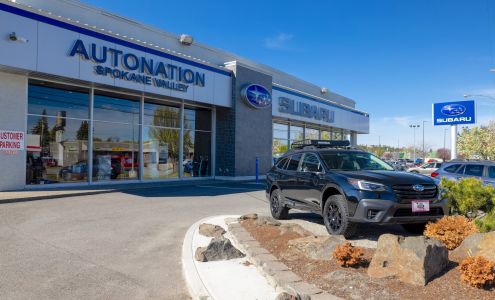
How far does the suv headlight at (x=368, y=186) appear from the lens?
21.3 feet

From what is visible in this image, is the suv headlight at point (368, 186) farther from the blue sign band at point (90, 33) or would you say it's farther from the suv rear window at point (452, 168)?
the blue sign band at point (90, 33)

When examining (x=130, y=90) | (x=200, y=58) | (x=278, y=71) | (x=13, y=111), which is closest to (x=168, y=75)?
(x=130, y=90)

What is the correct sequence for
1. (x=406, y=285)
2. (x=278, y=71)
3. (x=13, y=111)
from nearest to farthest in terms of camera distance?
(x=406, y=285)
(x=13, y=111)
(x=278, y=71)

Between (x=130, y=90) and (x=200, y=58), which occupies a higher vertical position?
(x=200, y=58)

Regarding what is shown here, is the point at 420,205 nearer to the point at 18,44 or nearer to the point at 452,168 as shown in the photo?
the point at 452,168

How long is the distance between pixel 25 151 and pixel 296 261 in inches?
524

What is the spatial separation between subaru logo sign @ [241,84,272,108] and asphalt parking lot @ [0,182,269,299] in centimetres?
1145

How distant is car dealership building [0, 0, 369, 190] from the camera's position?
14.6 metres

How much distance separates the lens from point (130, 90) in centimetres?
1848

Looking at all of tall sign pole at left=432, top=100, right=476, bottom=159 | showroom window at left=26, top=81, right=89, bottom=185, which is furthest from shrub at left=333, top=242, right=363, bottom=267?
tall sign pole at left=432, top=100, right=476, bottom=159

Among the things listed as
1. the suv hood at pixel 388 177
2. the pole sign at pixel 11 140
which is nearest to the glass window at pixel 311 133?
the pole sign at pixel 11 140

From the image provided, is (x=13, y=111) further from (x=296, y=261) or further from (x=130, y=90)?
(x=296, y=261)

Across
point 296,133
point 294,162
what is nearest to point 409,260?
point 294,162

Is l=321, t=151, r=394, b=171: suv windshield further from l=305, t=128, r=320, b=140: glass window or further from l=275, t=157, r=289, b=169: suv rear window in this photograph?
l=305, t=128, r=320, b=140: glass window
